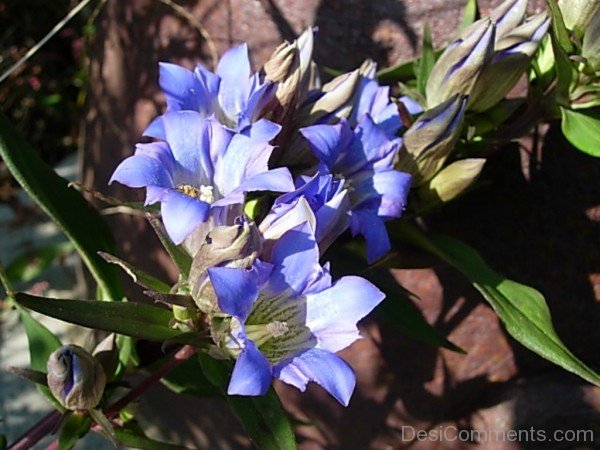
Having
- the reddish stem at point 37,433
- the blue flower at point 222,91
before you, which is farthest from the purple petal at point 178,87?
the reddish stem at point 37,433

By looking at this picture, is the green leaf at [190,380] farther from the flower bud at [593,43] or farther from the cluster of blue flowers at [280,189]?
the flower bud at [593,43]

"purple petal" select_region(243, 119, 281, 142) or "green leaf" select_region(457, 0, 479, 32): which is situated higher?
"purple petal" select_region(243, 119, 281, 142)

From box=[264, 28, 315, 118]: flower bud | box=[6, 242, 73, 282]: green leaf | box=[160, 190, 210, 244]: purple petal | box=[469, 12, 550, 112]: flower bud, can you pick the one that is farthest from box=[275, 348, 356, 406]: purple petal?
box=[6, 242, 73, 282]: green leaf

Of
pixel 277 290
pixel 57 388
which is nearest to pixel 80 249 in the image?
pixel 57 388

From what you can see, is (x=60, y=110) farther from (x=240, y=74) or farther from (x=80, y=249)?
(x=240, y=74)

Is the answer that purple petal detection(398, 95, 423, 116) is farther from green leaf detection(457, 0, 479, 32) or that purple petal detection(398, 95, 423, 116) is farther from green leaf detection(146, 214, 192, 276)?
green leaf detection(146, 214, 192, 276)

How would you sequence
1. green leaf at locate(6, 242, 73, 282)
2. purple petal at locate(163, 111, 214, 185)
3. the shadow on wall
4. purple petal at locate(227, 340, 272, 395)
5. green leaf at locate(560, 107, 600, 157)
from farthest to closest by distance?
green leaf at locate(6, 242, 73, 282) → the shadow on wall → green leaf at locate(560, 107, 600, 157) → purple petal at locate(163, 111, 214, 185) → purple petal at locate(227, 340, 272, 395)
